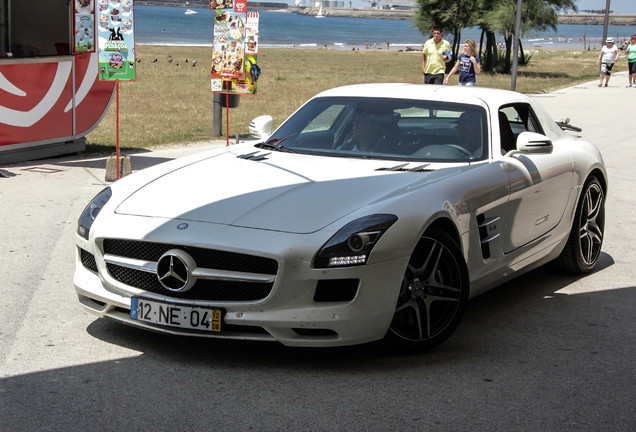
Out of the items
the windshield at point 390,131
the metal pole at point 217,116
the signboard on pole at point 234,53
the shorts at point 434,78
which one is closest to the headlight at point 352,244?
the windshield at point 390,131

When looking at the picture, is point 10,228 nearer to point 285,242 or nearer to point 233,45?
point 285,242

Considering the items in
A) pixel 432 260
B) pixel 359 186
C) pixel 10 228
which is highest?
pixel 359 186

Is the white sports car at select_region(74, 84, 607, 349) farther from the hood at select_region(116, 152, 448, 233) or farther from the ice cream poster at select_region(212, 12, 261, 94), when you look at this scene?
the ice cream poster at select_region(212, 12, 261, 94)

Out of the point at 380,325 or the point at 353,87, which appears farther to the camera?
the point at 353,87

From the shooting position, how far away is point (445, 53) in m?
19.0

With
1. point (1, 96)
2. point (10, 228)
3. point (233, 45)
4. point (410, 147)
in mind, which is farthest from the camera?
point (233, 45)

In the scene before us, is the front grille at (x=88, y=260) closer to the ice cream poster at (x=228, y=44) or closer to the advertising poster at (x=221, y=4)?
the ice cream poster at (x=228, y=44)

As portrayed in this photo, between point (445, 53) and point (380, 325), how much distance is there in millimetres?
14647

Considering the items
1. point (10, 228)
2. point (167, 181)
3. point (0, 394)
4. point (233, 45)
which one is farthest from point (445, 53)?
point (0, 394)

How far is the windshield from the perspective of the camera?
6301mm

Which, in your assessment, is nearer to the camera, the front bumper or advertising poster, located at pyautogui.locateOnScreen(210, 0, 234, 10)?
the front bumper

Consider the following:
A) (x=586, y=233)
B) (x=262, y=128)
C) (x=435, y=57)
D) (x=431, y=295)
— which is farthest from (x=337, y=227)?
(x=435, y=57)

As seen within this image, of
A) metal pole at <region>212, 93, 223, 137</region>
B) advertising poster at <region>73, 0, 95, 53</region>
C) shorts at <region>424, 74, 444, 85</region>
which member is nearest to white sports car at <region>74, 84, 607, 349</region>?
advertising poster at <region>73, 0, 95, 53</region>

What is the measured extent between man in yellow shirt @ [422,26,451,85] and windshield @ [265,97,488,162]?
12353mm
